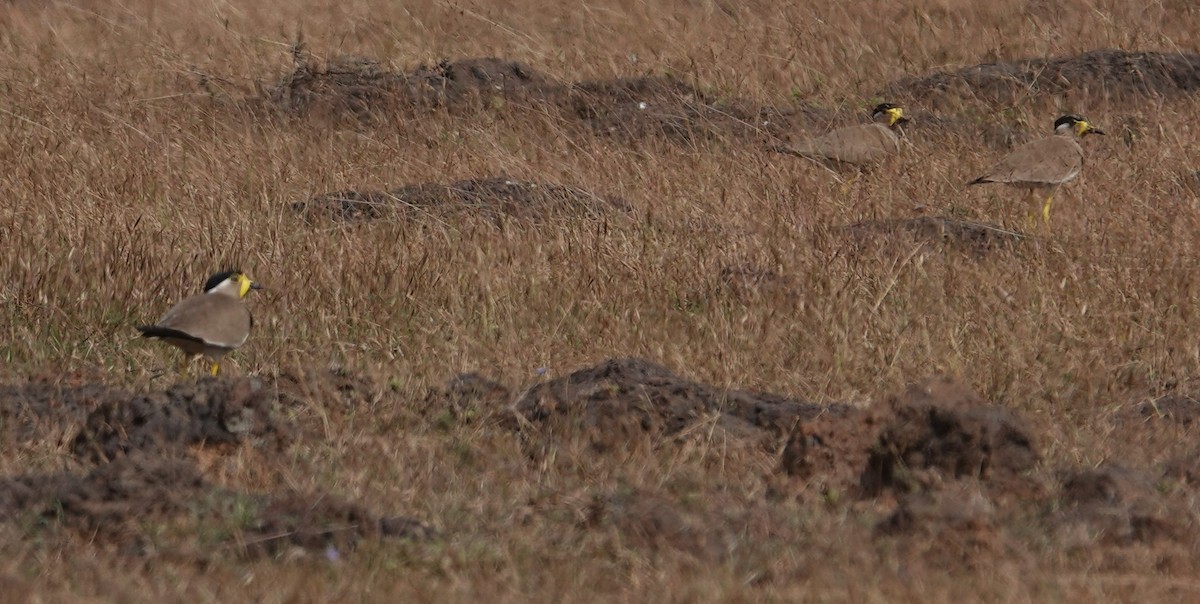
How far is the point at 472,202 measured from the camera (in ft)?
28.3

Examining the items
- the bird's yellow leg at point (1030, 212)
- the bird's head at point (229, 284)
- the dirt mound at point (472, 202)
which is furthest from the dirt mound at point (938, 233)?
the bird's head at point (229, 284)

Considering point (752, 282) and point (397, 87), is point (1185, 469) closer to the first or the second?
point (752, 282)

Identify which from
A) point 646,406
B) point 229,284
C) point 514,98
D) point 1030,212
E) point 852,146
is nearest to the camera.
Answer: point 646,406

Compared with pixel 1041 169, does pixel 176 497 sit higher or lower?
higher

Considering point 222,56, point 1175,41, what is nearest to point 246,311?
point 222,56

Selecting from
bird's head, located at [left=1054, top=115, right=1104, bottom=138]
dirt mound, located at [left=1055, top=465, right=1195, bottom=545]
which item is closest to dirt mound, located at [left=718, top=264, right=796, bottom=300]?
dirt mound, located at [left=1055, top=465, right=1195, bottom=545]

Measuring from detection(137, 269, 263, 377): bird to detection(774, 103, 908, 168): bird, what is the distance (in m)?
4.51

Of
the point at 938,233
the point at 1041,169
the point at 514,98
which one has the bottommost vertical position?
the point at 514,98

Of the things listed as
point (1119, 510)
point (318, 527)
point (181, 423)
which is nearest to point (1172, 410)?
point (1119, 510)

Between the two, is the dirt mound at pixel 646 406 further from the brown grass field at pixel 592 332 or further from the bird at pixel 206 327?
the bird at pixel 206 327

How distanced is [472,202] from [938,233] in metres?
2.45

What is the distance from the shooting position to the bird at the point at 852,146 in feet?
31.3

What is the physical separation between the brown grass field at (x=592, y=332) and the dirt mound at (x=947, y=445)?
12 mm

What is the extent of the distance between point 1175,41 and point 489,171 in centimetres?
707
